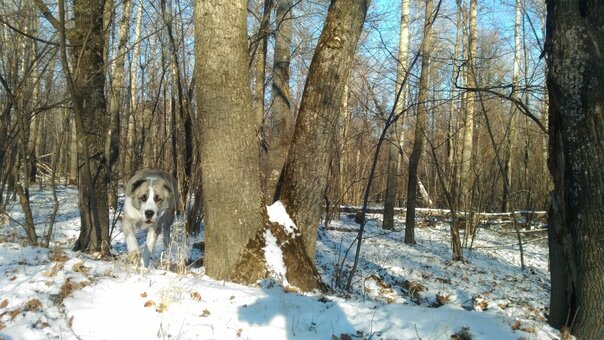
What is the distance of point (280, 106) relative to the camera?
31.0 feet

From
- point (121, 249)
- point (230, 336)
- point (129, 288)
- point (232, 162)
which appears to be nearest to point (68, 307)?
point (129, 288)

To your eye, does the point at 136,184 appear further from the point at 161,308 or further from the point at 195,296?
the point at 161,308

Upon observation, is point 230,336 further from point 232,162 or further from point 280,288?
point 232,162

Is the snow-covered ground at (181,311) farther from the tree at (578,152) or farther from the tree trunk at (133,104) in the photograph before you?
the tree trunk at (133,104)

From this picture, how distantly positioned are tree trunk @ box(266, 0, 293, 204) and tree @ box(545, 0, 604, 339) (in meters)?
4.77

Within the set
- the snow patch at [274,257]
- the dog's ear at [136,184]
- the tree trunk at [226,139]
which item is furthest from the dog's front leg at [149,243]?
the snow patch at [274,257]

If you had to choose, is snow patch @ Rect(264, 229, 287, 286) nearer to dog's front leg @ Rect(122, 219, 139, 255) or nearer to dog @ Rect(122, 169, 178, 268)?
dog @ Rect(122, 169, 178, 268)

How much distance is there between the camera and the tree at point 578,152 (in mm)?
3445

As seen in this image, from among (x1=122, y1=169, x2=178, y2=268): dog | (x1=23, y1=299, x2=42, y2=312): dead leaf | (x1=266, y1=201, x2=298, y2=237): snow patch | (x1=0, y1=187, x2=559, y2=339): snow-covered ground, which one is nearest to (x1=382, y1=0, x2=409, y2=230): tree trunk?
(x1=122, y1=169, x2=178, y2=268): dog

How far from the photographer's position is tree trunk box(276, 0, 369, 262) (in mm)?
4844

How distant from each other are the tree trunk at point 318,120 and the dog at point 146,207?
6.68ft

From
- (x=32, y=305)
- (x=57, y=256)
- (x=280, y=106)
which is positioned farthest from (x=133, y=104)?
(x=32, y=305)

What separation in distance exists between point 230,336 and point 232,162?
1567mm

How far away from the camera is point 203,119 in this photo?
14.2ft
